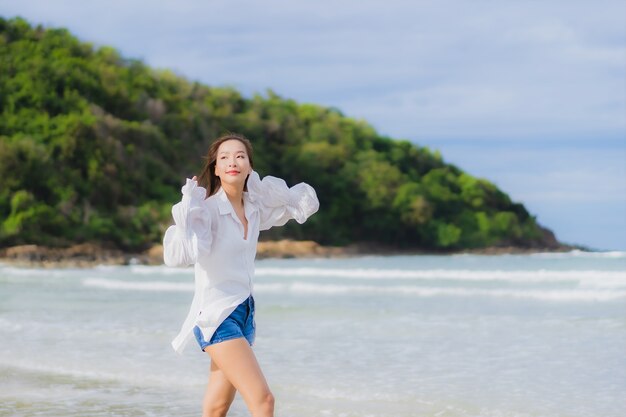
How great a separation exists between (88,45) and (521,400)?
2617 inches

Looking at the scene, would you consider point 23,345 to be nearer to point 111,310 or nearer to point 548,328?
point 111,310

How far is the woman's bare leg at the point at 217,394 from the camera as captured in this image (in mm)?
3912

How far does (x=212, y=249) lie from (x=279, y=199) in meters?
0.40

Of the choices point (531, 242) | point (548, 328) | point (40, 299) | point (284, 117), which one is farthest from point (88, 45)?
point (548, 328)

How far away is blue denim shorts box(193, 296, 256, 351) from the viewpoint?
12.1ft

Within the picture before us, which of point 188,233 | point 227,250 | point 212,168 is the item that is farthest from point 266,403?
point 212,168

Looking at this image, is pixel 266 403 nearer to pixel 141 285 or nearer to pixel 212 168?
pixel 212 168

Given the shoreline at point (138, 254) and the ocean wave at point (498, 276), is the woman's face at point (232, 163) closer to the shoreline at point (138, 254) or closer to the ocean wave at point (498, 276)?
the ocean wave at point (498, 276)

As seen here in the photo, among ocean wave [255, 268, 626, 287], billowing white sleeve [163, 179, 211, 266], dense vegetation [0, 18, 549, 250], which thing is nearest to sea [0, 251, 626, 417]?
billowing white sleeve [163, 179, 211, 266]

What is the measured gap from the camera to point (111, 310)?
14.3m

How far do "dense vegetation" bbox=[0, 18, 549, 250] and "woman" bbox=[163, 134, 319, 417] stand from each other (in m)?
46.4

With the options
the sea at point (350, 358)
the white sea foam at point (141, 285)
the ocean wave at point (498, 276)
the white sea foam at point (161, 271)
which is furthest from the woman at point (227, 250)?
the white sea foam at point (161, 271)

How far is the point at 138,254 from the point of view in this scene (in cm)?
5122

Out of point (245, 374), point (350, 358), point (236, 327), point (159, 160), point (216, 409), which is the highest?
point (159, 160)
